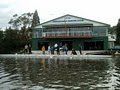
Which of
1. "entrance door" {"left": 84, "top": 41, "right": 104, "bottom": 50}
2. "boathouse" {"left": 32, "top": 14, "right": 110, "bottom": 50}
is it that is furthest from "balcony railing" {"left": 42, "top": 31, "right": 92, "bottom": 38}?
"entrance door" {"left": 84, "top": 41, "right": 104, "bottom": 50}

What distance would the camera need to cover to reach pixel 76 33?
5762cm

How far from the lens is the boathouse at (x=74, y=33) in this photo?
5717 centimetres

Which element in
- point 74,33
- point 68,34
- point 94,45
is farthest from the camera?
point 94,45

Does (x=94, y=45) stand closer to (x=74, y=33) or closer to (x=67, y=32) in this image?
(x=74, y=33)

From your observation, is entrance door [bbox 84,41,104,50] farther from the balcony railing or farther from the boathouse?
the balcony railing

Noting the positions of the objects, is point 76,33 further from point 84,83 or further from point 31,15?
point 84,83

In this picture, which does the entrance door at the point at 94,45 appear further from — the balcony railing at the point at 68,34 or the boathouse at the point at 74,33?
the balcony railing at the point at 68,34

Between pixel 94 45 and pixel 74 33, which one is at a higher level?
pixel 74 33

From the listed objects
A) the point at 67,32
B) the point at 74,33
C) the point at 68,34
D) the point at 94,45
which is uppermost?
the point at 67,32

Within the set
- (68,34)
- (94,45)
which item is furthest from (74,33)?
(94,45)

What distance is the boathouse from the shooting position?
57169 mm

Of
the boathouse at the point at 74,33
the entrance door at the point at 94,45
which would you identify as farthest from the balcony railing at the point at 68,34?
the entrance door at the point at 94,45

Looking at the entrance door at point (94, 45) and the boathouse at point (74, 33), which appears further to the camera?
the entrance door at point (94, 45)

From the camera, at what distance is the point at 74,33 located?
57.8 m
